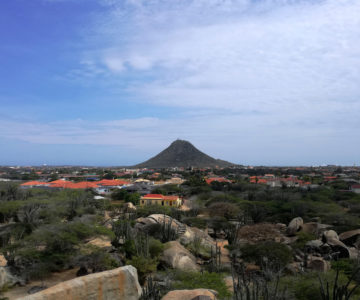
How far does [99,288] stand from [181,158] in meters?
161

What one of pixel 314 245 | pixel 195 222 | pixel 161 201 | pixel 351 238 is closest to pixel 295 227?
pixel 351 238

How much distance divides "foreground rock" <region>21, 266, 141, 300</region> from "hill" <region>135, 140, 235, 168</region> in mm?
151423

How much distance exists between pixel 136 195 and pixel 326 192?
84.9 feet

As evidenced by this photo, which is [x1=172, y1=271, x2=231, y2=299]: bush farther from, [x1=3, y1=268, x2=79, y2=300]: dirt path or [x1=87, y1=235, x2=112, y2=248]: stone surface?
[x1=87, y1=235, x2=112, y2=248]: stone surface

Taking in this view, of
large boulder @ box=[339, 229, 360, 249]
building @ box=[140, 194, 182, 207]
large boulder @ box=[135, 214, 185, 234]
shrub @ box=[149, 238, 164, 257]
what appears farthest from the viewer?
building @ box=[140, 194, 182, 207]

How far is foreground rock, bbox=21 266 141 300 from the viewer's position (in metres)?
7.55

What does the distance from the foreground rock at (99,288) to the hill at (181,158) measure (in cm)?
15142

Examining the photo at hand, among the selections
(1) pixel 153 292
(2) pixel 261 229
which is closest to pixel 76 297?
(1) pixel 153 292

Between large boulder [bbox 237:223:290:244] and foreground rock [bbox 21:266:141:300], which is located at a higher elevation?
foreground rock [bbox 21:266:141:300]

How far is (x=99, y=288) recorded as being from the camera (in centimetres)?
830

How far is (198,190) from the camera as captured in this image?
167 ft

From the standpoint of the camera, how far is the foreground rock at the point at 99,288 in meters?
7.55

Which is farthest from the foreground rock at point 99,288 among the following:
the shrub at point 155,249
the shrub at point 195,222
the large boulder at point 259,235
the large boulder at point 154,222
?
the shrub at point 195,222

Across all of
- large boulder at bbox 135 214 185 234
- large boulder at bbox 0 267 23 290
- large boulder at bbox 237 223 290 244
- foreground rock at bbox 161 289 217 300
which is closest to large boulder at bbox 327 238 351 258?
large boulder at bbox 237 223 290 244
